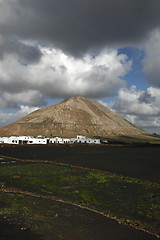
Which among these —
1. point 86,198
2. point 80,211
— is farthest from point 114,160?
point 80,211

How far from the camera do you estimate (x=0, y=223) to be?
42.0ft

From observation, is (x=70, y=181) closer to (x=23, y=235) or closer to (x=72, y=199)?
(x=72, y=199)

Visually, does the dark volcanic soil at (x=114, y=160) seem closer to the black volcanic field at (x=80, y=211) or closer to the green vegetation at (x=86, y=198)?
the green vegetation at (x=86, y=198)

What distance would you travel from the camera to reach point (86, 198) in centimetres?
2038

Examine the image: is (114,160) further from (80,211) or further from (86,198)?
(80,211)

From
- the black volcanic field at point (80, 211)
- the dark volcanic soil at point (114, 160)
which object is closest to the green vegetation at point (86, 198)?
the black volcanic field at point (80, 211)

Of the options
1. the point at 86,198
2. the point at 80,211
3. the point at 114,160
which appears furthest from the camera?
the point at 114,160

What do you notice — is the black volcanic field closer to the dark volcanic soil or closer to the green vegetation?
the green vegetation

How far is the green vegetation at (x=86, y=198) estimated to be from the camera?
14.9m

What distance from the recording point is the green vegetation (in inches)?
586

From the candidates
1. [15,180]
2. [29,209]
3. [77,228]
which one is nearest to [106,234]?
[77,228]

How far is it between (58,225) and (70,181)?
14.1 m

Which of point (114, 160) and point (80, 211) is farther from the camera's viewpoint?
point (114, 160)

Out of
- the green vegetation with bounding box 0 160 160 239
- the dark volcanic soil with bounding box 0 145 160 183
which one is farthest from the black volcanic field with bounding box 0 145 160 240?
the dark volcanic soil with bounding box 0 145 160 183
